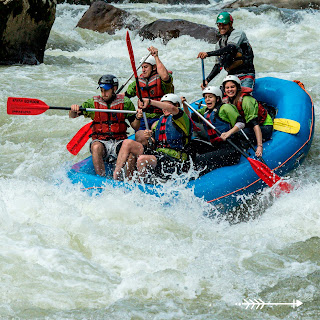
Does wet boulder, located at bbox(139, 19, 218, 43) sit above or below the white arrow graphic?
above

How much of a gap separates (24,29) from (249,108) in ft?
22.8

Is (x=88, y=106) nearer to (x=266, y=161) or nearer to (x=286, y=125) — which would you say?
(x=266, y=161)

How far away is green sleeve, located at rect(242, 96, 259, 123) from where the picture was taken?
16.8 ft

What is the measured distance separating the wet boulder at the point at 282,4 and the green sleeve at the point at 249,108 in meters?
13.2

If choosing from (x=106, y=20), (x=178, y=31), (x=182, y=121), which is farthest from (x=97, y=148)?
(x=106, y=20)

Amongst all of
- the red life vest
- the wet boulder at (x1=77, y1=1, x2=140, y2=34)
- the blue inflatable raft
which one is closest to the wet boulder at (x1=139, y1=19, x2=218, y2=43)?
the wet boulder at (x1=77, y1=1, x2=140, y2=34)

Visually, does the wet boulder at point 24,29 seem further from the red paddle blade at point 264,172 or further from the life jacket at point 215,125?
the red paddle blade at point 264,172

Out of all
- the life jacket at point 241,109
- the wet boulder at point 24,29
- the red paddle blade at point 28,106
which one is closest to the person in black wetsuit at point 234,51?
the life jacket at point 241,109

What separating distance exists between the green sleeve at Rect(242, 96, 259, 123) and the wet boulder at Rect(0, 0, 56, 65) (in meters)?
6.63

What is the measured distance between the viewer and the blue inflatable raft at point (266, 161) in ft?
14.9

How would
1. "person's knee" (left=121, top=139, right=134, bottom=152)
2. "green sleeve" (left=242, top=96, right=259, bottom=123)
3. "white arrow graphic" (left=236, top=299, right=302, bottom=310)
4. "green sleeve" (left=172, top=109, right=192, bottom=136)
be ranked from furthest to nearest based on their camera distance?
"green sleeve" (left=242, top=96, right=259, bottom=123), "person's knee" (left=121, top=139, right=134, bottom=152), "green sleeve" (left=172, top=109, right=192, bottom=136), "white arrow graphic" (left=236, top=299, right=302, bottom=310)

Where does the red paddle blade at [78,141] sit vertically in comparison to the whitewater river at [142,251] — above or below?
above

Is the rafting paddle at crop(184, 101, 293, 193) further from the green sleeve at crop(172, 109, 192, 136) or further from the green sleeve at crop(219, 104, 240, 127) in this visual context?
the green sleeve at crop(172, 109, 192, 136)

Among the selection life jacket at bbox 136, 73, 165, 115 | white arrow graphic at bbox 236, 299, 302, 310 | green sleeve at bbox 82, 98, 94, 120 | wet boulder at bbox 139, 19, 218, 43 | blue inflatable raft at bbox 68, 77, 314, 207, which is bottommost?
white arrow graphic at bbox 236, 299, 302, 310
